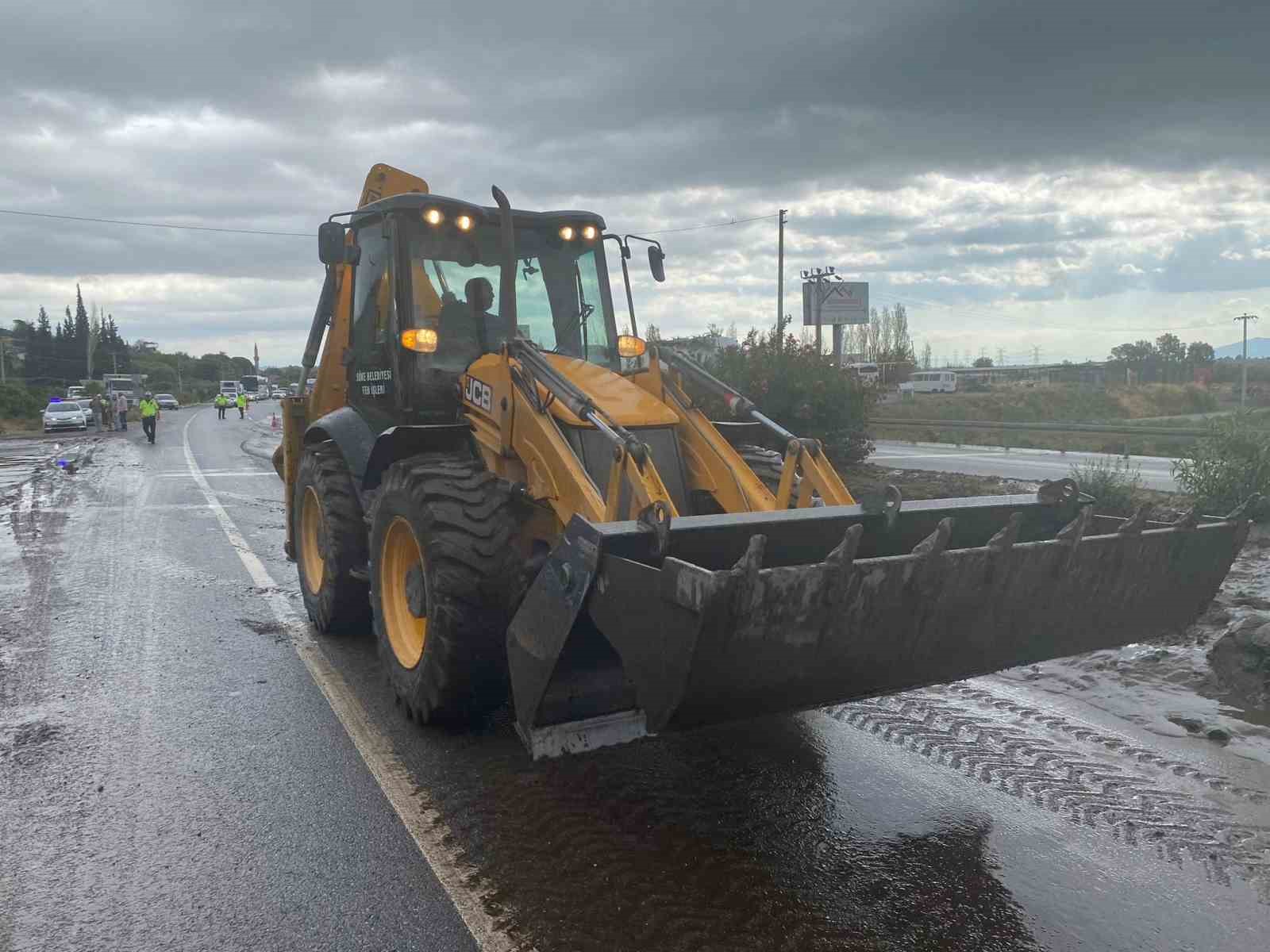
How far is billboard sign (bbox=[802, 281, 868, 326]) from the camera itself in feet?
173

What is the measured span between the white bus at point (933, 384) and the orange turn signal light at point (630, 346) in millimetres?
64524

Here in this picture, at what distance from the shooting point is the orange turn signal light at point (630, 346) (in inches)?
256

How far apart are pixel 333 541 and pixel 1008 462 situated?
17.3 meters

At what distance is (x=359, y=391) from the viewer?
22.7 ft

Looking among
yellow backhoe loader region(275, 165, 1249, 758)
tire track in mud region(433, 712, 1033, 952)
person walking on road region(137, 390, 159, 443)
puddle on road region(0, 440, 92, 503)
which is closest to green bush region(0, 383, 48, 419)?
puddle on road region(0, 440, 92, 503)

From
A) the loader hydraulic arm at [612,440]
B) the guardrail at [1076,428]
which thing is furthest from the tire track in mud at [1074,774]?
the guardrail at [1076,428]

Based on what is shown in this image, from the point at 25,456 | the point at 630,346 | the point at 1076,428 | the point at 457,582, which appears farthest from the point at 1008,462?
the point at 25,456

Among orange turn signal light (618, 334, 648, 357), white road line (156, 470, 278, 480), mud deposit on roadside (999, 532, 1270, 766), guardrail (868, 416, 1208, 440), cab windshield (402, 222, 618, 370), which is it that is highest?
cab windshield (402, 222, 618, 370)

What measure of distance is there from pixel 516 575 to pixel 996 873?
2.38 meters

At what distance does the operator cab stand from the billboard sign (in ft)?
147

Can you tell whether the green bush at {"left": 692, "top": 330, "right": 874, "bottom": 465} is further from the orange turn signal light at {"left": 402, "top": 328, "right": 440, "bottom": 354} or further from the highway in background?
the orange turn signal light at {"left": 402, "top": 328, "right": 440, "bottom": 354}

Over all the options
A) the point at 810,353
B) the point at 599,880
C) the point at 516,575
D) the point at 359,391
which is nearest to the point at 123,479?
the point at 810,353

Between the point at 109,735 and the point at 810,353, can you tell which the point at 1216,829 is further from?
the point at 810,353

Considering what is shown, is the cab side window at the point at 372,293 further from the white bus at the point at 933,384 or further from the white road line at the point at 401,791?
the white bus at the point at 933,384
